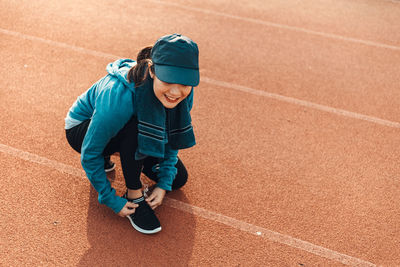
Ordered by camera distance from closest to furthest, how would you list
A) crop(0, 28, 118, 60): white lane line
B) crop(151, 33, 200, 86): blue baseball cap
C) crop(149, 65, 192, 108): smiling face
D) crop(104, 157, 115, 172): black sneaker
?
crop(151, 33, 200, 86): blue baseball cap < crop(149, 65, 192, 108): smiling face < crop(104, 157, 115, 172): black sneaker < crop(0, 28, 118, 60): white lane line

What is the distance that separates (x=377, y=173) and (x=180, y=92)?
2.35 m

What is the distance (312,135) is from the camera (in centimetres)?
422

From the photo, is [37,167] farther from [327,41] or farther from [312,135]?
[327,41]

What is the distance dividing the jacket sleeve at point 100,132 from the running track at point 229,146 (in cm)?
50

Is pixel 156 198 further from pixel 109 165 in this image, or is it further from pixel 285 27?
pixel 285 27

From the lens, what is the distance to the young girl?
7.91ft

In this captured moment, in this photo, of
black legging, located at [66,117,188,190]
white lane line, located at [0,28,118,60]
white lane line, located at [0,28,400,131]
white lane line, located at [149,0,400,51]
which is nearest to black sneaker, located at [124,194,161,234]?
black legging, located at [66,117,188,190]

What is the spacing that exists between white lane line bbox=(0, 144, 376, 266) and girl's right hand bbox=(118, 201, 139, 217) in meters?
0.38

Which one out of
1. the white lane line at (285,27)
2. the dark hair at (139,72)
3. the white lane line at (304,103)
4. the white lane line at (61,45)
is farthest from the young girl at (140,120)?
the white lane line at (285,27)

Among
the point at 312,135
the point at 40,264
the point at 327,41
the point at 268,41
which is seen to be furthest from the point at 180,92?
the point at 327,41

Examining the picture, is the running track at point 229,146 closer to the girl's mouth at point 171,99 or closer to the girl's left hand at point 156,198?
the girl's left hand at point 156,198

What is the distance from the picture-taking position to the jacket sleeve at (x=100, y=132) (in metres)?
2.52

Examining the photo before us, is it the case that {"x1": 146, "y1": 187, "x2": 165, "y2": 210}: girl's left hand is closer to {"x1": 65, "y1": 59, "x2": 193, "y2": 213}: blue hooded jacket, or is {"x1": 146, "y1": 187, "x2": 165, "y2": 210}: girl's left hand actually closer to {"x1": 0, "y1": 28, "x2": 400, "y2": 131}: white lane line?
{"x1": 65, "y1": 59, "x2": 193, "y2": 213}: blue hooded jacket

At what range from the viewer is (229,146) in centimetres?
392
